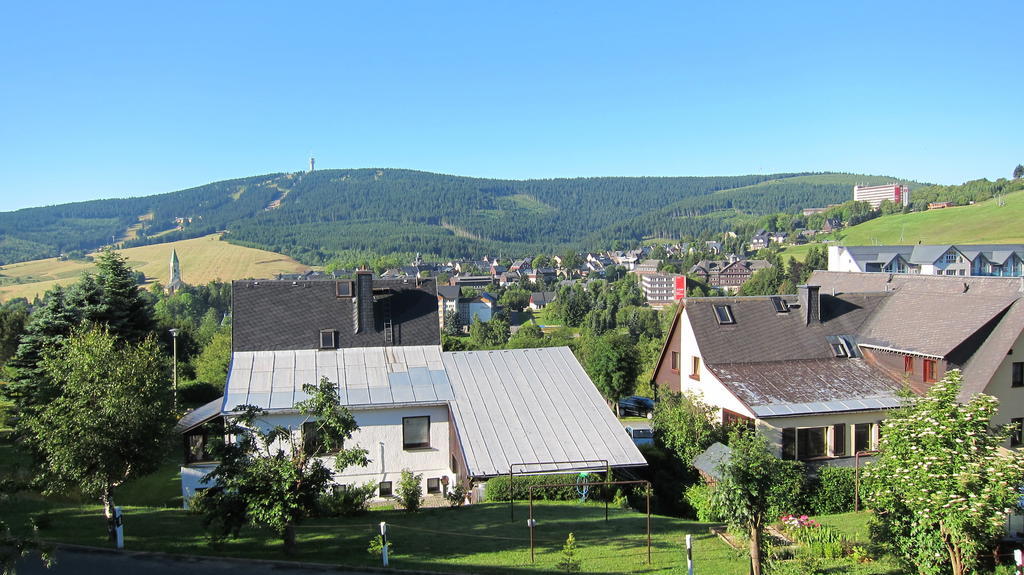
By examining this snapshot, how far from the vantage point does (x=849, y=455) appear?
79.8ft

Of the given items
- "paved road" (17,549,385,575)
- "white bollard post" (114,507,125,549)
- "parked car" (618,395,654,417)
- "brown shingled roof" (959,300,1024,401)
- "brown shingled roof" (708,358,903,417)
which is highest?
"brown shingled roof" (959,300,1024,401)

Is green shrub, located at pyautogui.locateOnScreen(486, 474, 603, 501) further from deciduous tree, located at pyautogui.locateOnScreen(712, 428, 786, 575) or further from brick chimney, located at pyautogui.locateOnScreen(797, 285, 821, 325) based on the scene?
brick chimney, located at pyautogui.locateOnScreen(797, 285, 821, 325)

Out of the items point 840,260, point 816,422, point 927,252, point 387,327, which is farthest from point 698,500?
point 927,252

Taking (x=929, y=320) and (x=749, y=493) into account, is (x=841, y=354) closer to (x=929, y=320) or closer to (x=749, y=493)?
(x=929, y=320)

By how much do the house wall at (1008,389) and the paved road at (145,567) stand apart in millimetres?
23909

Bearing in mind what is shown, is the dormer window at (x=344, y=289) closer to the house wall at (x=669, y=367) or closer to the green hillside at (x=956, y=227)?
the house wall at (x=669, y=367)

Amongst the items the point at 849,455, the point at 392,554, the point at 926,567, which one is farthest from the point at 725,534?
the point at 849,455

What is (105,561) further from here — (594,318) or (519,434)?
(594,318)

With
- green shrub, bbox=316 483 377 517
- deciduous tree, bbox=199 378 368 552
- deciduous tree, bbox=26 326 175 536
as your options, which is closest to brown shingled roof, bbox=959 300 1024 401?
green shrub, bbox=316 483 377 517

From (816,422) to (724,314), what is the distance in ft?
22.3

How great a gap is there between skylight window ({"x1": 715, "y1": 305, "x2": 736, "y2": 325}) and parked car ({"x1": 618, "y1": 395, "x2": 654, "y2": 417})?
50.4 ft

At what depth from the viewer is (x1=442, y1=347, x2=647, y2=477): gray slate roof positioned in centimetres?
2130

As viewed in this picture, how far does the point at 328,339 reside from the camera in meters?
27.0

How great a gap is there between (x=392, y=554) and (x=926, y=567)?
33.8ft
